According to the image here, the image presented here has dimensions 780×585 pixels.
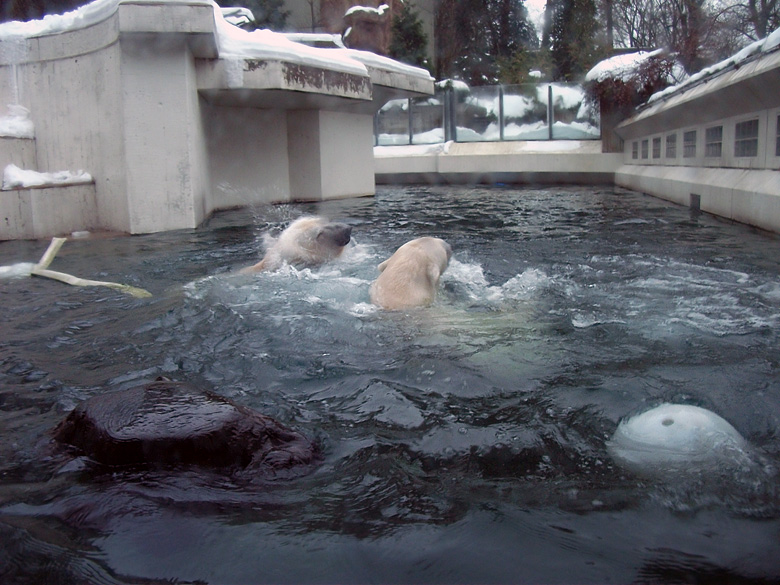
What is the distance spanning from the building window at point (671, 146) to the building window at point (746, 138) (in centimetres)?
395

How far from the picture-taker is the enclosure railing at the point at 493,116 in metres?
21.6

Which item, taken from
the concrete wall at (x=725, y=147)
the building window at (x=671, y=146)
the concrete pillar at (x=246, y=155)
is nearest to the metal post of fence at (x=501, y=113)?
the concrete wall at (x=725, y=147)

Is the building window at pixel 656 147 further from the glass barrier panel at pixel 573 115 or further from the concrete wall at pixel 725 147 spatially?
the glass barrier panel at pixel 573 115

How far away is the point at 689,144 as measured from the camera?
12.3 metres

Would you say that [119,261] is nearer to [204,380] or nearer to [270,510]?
Result: [204,380]

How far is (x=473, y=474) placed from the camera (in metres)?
2.29

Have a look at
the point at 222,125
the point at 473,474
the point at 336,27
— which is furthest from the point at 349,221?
the point at 336,27

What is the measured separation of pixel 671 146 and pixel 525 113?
927 centimetres

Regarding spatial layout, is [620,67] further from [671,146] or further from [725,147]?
[725,147]

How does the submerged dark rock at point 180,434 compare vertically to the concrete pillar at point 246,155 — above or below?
below

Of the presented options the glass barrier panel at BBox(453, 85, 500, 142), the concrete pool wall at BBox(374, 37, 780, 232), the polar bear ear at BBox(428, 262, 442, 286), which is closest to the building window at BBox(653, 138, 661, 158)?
the concrete pool wall at BBox(374, 37, 780, 232)

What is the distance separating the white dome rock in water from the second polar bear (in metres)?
2.16

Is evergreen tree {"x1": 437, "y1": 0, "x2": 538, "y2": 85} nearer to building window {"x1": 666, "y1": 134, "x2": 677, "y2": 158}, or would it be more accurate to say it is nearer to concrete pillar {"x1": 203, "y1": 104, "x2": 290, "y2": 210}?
building window {"x1": 666, "y1": 134, "x2": 677, "y2": 158}

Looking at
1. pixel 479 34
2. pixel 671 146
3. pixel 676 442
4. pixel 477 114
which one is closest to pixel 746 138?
pixel 671 146
